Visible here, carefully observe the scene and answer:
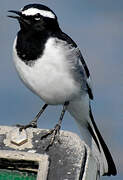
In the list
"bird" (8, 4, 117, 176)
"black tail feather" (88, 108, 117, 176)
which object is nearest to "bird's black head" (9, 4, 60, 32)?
"bird" (8, 4, 117, 176)

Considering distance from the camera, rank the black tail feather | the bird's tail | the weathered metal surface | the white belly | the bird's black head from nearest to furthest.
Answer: the weathered metal surface < the black tail feather < the bird's tail < the white belly < the bird's black head

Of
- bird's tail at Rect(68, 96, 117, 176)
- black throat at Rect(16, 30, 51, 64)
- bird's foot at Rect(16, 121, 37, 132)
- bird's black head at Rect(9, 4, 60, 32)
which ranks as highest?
bird's black head at Rect(9, 4, 60, 32)

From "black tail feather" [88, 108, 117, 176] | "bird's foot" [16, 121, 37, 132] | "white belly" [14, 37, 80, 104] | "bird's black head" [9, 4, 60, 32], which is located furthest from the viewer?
"bird's black head" [9, 4, 60, 32]

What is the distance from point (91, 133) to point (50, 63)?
1167 millimetres

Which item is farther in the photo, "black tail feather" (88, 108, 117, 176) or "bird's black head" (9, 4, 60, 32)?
"bird's black head" (9, 4, 60, 32)

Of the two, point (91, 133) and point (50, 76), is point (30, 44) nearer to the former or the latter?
point (50, 76)

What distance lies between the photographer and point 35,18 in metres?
5.21

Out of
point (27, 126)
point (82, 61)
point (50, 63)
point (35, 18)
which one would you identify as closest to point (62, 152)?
point (27, 126)

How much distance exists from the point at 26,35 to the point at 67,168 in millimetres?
2205

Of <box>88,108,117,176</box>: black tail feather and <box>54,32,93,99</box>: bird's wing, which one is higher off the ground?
<box>54,32,93,99</box>: bird's wing

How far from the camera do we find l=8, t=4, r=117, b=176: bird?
4.88 m

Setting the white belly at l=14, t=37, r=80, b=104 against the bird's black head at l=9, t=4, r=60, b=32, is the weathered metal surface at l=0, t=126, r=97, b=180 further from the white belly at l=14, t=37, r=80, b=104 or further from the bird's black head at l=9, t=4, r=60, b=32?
the bird's black head at l=9, t=4, r=60, b=32

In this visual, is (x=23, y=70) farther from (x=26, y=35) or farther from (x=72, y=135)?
(x=72, y=135)

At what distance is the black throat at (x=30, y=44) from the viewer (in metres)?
4.92
